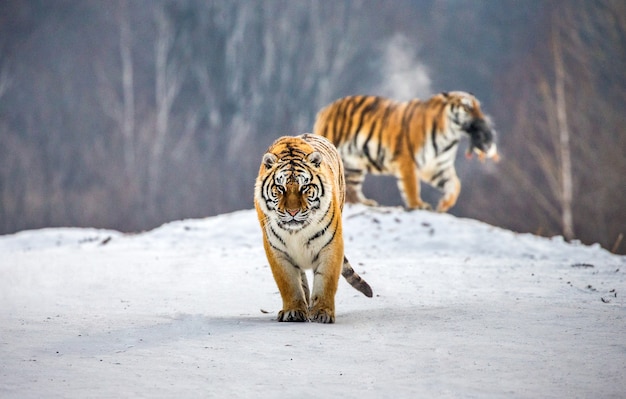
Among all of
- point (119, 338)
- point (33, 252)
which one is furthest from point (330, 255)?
point (33, 252)

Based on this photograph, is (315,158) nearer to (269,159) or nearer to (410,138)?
(269,159)

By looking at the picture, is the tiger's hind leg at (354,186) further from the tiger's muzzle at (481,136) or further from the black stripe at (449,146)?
the tiger's muzzle at (481,136)

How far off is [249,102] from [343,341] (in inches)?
741

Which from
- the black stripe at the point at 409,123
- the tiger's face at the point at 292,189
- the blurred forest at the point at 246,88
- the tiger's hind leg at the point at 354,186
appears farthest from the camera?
the blurred forest at the point at 246,88

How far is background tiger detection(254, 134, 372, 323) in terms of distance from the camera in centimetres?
429

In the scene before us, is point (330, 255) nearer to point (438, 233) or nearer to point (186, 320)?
point (186, 320)

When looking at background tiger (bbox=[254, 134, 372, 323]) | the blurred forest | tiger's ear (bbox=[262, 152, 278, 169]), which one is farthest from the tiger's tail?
the blurred forest

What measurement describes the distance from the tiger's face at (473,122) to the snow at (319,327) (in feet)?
4.71

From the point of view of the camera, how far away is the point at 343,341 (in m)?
3.85

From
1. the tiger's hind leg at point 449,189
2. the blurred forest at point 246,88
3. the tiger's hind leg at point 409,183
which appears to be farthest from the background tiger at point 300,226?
the blurred forest at point 246,88

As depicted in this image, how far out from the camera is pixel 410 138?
9625 mm

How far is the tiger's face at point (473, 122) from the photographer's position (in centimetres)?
938

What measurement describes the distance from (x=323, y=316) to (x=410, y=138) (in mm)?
5516

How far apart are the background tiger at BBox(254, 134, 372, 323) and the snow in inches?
7.0
